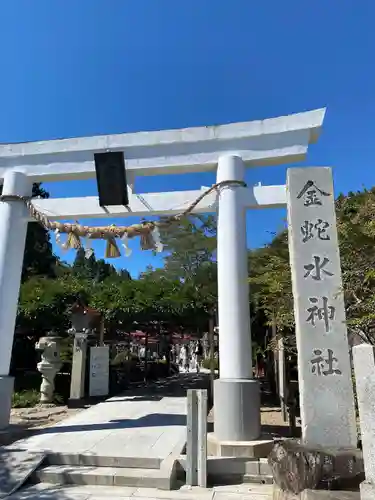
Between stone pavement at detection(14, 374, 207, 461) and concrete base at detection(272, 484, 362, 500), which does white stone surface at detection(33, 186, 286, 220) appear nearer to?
stone pavement at detection(14, 374, 207, 461)

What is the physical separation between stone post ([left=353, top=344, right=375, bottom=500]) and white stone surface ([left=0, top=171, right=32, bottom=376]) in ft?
21.1

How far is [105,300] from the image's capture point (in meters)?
13.3

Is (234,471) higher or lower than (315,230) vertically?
lower

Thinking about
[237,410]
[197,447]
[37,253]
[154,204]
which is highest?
[37,253]

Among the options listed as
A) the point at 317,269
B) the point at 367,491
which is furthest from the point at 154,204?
the point at 367,491

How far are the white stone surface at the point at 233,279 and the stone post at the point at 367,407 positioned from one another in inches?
111

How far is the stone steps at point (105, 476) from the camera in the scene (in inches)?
207

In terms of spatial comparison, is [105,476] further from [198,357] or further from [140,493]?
[198,357]

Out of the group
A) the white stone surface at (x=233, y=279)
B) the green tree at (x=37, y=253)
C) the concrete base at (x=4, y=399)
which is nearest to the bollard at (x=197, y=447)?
the white stone surface at (x=233, y=279)

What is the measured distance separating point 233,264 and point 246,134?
258 cm

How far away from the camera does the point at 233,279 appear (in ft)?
22.9

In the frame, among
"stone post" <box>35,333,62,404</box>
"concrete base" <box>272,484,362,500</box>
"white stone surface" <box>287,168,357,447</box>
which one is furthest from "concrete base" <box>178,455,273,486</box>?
"stone post" <box>35,333,62,404</box>

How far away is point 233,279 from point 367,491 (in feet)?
12.5

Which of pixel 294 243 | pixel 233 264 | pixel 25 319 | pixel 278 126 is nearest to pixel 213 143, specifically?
pixel 278 126
